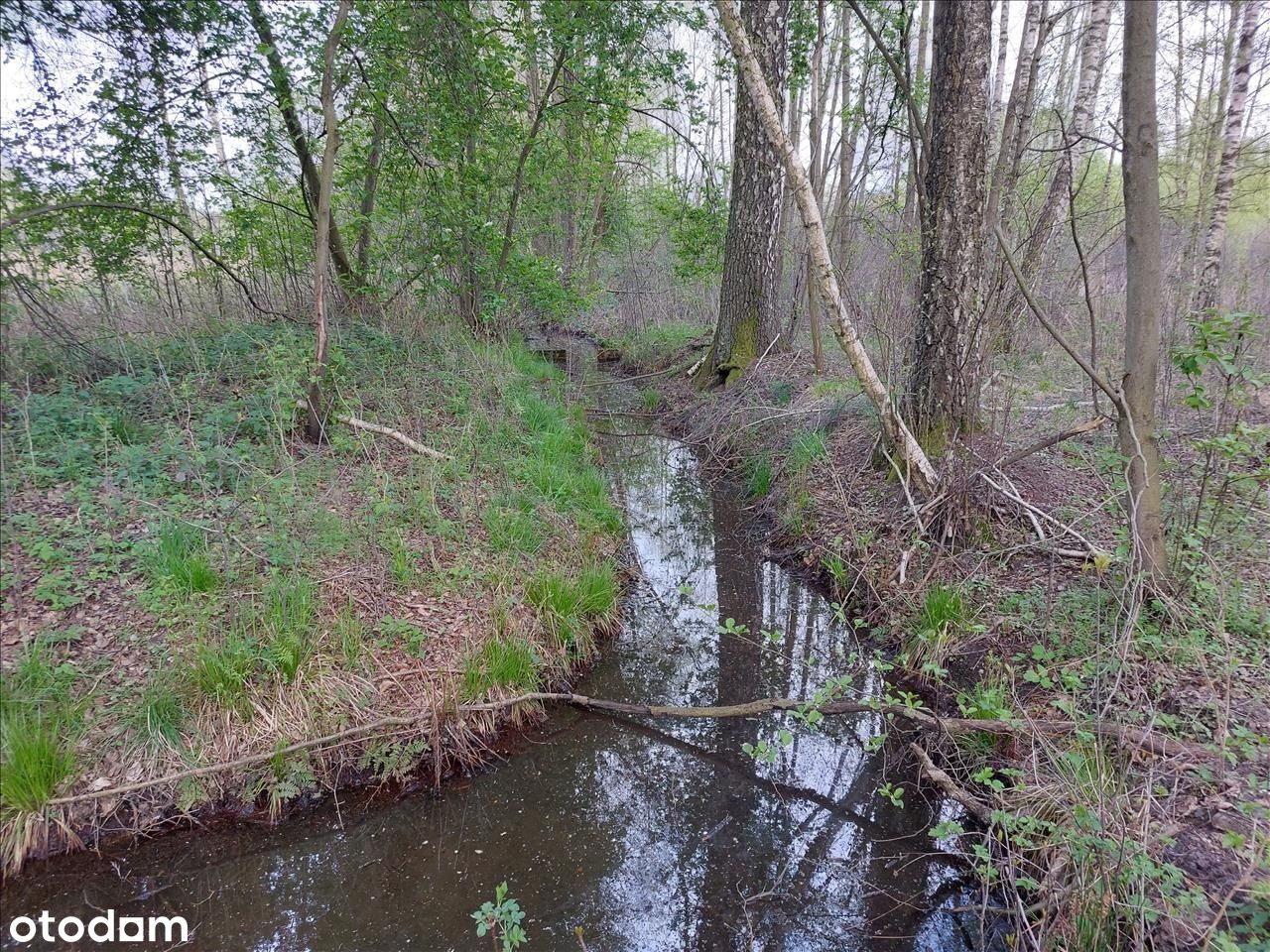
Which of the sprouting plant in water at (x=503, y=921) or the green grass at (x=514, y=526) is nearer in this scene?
the sprouting plant in water at (x=503, y=921)

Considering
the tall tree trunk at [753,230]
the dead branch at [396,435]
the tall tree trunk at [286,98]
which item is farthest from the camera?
the tall tree trunk at [753,230]

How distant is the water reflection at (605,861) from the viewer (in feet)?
8.45

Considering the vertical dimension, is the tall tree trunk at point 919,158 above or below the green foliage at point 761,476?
above

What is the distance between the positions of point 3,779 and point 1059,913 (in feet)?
13.7

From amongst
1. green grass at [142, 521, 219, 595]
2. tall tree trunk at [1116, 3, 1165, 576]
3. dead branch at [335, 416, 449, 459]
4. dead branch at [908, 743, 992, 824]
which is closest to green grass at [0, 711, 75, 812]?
green grass at [142, 521, 219, 595]

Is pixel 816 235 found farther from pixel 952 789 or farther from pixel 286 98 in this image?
pixel 286 98

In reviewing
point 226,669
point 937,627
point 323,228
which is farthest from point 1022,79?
point 226,669

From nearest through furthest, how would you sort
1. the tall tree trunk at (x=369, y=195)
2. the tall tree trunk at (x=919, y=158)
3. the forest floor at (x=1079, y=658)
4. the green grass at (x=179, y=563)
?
the forest floor at (x=1079, y=658) → the green grass at (x=179, y=563) → the tall tree trunk at (x=919, y=158) → the tall tree trunk at (x=369, y=195)

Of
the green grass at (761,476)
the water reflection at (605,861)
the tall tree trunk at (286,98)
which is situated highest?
the tall tree trunk at (286,98)

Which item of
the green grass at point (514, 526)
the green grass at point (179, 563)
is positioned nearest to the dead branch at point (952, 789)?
the green grass at point (514, 526)

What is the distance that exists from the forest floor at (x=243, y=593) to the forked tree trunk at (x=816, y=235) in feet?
8.23

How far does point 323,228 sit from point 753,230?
5.64m

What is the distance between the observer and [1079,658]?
3.18m

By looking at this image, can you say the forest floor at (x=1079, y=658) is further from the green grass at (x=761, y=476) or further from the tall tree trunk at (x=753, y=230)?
the tall tree trunk at (x=753, y=230)
